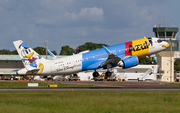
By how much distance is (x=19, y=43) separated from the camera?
172ft

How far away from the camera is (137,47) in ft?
178

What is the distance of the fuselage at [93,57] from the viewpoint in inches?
2036

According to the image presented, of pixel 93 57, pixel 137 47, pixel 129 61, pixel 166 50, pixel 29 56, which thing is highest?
pixel 166 50

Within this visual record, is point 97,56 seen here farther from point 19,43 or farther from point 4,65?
point 4,65

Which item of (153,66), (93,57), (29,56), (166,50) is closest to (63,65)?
(93,57)

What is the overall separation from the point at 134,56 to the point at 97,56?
6.93m

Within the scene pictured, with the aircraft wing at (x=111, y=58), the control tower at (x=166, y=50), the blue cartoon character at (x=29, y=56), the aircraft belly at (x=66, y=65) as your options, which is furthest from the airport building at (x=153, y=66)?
the blue cartoon character at (x=29, y=56)

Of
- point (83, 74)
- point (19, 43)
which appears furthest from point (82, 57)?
point (83, 74)

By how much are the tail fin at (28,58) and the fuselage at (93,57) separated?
1079 mm

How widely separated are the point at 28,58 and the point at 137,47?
797 inches

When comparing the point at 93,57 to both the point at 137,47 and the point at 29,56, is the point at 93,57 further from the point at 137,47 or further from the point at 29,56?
the point at 29,56

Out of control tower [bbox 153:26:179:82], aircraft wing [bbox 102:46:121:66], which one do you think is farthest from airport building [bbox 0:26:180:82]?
aircraft wing [bbox 102:46:121:66]

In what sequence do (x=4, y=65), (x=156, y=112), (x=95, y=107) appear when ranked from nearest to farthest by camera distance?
(x=156, y=112)
(x=95, y=107)
(x=4, y=65)

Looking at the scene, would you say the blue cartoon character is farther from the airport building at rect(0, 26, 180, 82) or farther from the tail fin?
the airport building at rect(0, 26, 180, 82)
